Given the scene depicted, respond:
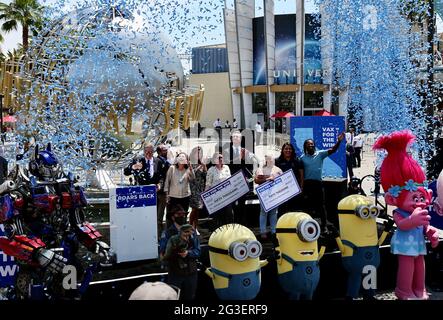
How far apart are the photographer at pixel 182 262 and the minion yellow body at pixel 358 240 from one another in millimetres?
1697

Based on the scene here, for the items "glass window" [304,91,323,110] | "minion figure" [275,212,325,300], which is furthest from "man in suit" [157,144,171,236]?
"glass window" [304,91,323,110]

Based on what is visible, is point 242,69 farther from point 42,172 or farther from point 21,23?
point 42,172

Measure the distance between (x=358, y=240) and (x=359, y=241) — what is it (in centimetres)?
1

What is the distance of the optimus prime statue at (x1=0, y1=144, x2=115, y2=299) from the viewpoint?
4.43m

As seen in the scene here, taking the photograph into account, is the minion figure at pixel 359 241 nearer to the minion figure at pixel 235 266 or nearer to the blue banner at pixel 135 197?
the minion figure at pixel 235 266

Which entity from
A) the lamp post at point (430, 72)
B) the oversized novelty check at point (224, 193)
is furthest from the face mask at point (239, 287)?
the lamp post at point (430, 72)

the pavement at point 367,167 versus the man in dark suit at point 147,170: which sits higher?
the man in dark suit at point 147,170

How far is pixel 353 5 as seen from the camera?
8578 mm

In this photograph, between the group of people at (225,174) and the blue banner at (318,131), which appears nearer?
the group of people at (225,174)

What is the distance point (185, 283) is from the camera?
4363 mm

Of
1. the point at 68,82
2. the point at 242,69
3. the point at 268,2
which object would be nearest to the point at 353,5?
the point at 68,82

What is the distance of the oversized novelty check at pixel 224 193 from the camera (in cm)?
584

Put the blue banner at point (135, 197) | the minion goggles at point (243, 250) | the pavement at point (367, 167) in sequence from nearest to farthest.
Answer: the minion goggles at point (243, 250)
the pavement at point (367, 167)
the blue banner at point (135, 197)

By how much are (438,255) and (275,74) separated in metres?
23.9
